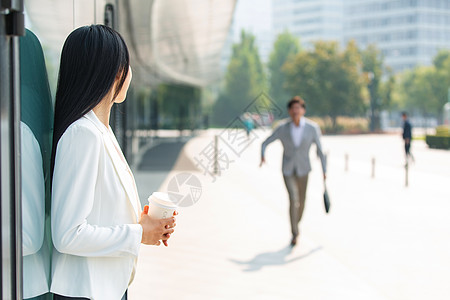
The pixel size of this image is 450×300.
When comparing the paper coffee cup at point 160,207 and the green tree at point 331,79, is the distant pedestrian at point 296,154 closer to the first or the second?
the paper coffee cup at point 160,207

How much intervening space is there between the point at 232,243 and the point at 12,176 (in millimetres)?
5330

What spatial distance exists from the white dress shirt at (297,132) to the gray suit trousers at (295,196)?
421 mm

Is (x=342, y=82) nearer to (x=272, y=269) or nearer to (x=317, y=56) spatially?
(x=317, y=56)

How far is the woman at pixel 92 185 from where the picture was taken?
161cm

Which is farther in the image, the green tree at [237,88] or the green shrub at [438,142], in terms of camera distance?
the green tree at [237,88]

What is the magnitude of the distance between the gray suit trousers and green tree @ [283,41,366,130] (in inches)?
1819

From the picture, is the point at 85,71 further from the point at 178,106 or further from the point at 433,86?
the point at 433,86

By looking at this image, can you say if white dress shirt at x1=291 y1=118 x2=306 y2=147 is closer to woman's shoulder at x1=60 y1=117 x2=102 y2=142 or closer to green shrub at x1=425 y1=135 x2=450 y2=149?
woman's shoulder at x1=60 y1=117 x2=102 y2=142

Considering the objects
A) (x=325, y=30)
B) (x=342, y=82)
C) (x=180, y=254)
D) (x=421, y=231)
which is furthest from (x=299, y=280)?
(x=325, y=30)

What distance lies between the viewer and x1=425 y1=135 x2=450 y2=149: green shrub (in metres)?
26.9

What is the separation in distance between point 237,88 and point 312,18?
223 feet

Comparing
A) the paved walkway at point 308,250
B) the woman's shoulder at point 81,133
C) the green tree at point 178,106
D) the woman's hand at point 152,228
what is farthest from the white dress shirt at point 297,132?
the green tree at point 178,106

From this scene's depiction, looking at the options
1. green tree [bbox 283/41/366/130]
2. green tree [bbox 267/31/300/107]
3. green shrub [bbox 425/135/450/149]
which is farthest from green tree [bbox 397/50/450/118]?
green shrub [bbox 425/135/450/149]

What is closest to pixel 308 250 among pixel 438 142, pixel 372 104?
pixel 438 142
